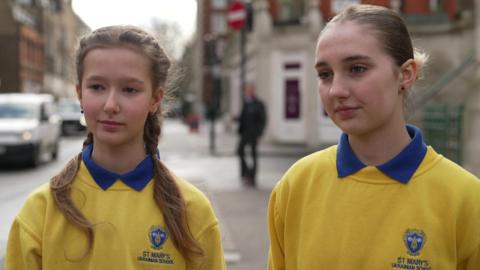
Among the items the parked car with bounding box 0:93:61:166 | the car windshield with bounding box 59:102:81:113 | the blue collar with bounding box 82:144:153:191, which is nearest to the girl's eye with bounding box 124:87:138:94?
the blue collar with bounding box 82:144:153:191

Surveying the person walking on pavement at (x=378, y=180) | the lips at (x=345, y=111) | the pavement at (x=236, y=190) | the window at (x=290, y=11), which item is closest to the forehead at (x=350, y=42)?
the person walking on pavement at (x=378, y=180)

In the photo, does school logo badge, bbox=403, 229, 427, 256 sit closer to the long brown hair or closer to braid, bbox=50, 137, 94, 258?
the long brown hair

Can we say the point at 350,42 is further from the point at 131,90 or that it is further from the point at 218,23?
the point at 218,23

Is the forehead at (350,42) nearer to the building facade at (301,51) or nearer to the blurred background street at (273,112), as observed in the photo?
the blurred background street at (273,112)

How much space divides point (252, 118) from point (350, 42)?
9652 millimetres

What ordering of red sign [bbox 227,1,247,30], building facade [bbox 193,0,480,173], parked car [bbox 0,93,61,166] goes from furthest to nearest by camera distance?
building facade [bbox 193,0,480,173] < parked car [bbox 0,93,61,166] < red sign [bbox 227,1,247,30]

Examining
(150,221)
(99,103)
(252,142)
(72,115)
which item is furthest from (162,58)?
(72,115)

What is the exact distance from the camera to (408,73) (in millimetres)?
2033

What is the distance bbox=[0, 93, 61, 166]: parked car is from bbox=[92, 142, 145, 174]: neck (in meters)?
12.9

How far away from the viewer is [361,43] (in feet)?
6.38

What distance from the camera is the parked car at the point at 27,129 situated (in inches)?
565

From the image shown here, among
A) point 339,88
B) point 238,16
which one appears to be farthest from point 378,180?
point 238,16

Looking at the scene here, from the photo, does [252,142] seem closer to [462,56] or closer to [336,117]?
[462,56]

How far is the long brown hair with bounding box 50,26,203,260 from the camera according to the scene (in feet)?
6.93
